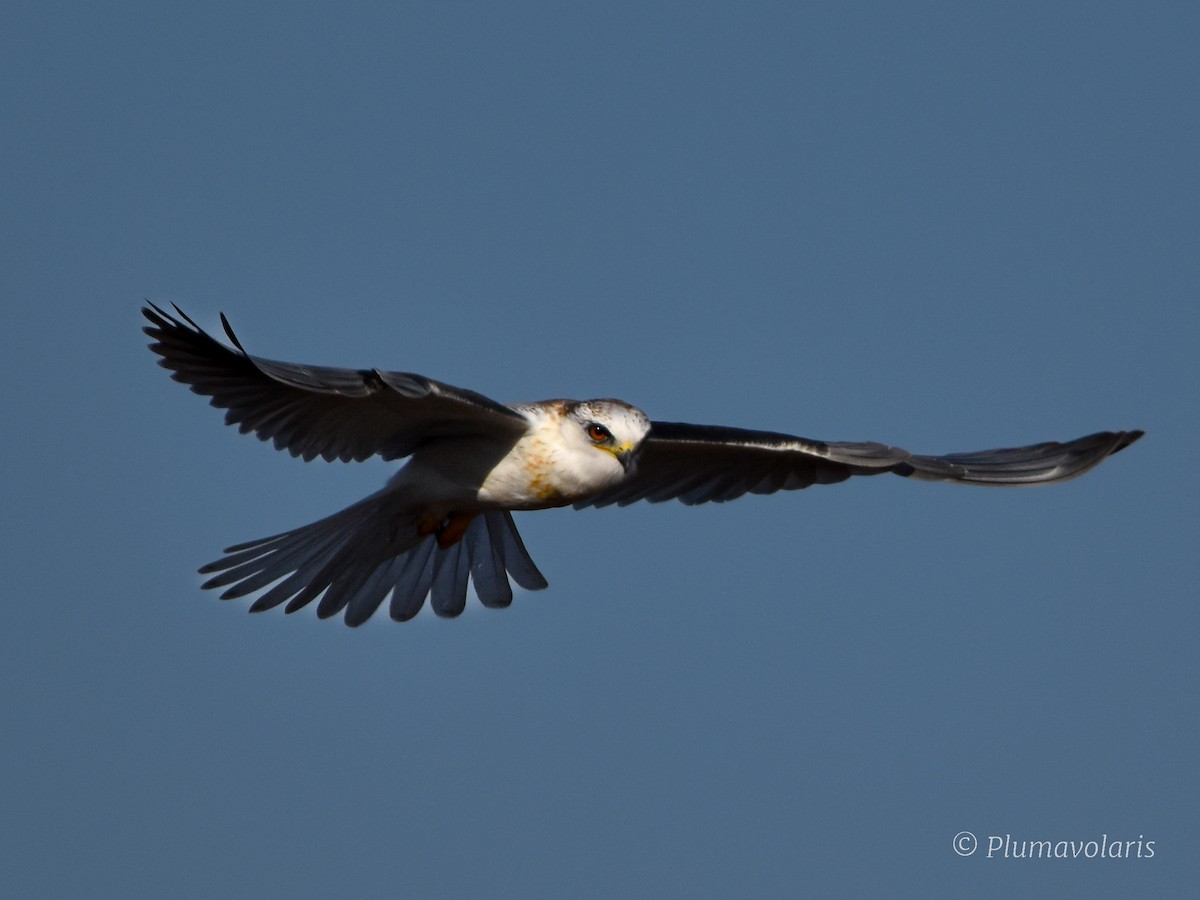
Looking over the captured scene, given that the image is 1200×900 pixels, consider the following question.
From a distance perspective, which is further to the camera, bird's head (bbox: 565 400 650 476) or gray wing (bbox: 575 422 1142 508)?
gray wing (bbox: 575 422 1142 508)

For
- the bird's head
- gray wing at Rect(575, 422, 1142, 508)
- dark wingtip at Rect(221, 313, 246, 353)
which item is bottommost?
dark wingtip at Rect(221, 313, 246, 353)

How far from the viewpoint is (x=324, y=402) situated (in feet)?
28.3

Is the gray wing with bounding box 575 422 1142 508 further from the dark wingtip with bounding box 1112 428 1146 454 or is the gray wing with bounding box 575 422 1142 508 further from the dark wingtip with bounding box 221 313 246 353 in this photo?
the dark wingtip with bounding box 221 313 246 353

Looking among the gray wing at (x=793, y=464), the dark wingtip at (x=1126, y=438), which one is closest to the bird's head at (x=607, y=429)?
the gray wing at (x=793, y=464)

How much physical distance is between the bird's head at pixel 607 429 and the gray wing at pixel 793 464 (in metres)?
1.08

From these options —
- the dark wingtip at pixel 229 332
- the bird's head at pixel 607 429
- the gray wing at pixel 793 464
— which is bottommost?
the dark wingtip at pixel 229 332

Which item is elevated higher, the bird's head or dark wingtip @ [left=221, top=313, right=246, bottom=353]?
the bird's head

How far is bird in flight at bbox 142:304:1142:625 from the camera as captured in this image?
836 centimetres

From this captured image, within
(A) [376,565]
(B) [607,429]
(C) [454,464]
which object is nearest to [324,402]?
(C) [454,464]

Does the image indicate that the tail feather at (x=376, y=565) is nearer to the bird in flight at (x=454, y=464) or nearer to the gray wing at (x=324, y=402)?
the bird in flight at (x=454, y=464)

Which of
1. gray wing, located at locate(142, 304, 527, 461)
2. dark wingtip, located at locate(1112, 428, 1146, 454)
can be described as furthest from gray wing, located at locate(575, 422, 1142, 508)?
gray wing, located at locate(142, 304, 527, 461)

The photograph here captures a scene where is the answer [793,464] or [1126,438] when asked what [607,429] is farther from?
[1126,438]

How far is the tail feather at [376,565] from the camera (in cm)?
1006

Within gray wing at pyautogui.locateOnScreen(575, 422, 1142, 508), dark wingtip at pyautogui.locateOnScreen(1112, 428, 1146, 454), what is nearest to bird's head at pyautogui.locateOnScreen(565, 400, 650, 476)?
gray wing at pyautogui.locateOnScreen(575, 422, 1142, 508)
